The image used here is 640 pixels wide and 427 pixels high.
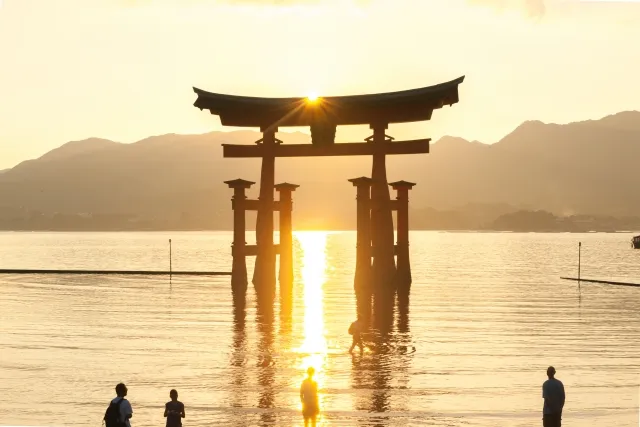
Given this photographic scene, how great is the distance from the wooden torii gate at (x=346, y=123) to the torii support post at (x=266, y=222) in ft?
0.15

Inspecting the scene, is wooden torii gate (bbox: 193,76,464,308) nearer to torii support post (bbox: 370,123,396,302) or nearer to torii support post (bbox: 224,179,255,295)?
torii support post (bbox: 370,123,396,302)

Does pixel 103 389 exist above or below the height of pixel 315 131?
below

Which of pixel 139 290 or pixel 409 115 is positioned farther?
pixel 139 290

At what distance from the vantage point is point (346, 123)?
135 ft

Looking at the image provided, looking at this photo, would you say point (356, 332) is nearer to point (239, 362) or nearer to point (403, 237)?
point (239, 362)

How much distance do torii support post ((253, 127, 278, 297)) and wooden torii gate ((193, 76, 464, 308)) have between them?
1.8 inches

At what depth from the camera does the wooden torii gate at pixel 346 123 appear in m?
38.9

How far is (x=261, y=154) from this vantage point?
137ft

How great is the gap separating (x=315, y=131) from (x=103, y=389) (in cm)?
2256

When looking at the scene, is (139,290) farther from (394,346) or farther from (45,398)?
(45,398)

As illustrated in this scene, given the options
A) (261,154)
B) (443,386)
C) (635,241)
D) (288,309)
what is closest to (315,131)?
(261,154)

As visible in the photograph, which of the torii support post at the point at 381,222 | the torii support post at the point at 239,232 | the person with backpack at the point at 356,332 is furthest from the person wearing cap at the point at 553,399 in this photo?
the torii support post at the point at 239,232

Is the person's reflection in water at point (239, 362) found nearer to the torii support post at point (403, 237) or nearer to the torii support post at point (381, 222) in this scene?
the torii support post at point (381, 222)

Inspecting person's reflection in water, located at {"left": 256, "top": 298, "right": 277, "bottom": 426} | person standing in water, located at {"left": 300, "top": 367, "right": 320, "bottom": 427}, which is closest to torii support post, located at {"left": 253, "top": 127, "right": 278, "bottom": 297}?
person's reflection in water, located at {"left": 256, "top": 298, "right": 277, "bottom": 426}
